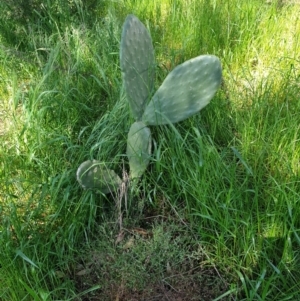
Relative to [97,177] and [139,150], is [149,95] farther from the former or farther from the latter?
[97,177]

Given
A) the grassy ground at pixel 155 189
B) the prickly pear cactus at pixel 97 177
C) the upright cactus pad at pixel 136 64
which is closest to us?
the grassy ground at pixel 155 189

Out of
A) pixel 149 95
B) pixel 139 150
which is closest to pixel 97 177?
pixel 139 150

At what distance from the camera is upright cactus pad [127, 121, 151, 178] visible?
1.62 meters

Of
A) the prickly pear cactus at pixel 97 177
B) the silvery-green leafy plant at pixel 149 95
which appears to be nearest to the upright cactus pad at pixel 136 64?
the silvery-green leafy plant at pixel 149 95

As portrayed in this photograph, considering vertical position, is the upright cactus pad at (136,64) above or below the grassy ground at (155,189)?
above

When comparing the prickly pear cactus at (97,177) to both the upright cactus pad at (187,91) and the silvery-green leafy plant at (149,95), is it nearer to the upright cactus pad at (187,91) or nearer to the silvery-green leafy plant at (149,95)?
the silvery-green leafy plant at (149,95)

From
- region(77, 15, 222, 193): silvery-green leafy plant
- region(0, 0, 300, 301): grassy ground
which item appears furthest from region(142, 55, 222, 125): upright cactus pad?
region(0, 0, 300, 301): grassy ground

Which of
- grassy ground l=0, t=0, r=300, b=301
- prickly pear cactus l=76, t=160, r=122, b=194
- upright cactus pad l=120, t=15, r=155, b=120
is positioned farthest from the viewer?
upright cactus pad l=120, t=15, r=155, b=120

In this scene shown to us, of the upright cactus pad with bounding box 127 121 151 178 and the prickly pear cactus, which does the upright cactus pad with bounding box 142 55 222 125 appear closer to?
the upright cactus pad with bounding box 127 121 151 178

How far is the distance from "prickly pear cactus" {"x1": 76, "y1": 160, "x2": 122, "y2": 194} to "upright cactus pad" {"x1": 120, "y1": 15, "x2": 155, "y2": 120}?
28cm

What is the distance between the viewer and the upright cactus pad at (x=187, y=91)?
5.38 ft

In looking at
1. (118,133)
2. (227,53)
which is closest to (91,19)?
(227,53)

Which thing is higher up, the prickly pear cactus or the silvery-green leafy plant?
the silvery-green leafy plant

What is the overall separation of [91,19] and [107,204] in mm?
1528
